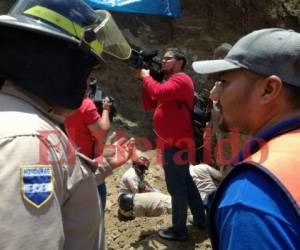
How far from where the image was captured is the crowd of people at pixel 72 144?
1266 millimetres

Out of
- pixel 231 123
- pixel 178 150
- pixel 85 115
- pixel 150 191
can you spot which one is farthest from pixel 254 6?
pixel 231 123

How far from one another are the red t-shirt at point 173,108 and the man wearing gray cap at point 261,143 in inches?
103

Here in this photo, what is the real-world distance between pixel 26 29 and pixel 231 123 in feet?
2.54

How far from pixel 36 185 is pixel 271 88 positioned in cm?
79

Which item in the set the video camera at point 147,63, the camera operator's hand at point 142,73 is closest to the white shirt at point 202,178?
the video camera at point 147,63

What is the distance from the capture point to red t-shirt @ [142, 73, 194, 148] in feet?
14.8

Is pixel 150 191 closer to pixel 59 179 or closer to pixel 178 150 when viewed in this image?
pixel 178 150

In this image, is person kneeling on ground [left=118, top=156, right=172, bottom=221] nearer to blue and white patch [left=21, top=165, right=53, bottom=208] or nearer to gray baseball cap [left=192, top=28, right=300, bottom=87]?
gray baseball cap [left=192, top=28, right=300, bottom=87]

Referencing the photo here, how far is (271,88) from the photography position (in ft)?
5.12

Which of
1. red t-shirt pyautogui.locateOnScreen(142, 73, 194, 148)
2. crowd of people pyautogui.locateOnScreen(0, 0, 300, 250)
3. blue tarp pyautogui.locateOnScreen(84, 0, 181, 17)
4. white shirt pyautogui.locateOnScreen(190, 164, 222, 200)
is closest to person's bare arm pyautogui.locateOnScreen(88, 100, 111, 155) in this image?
red t-shirt pyautogui.locateOnScreen(142, 73, 194, 148)

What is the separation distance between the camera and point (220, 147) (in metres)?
7.14

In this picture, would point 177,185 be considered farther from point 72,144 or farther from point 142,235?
point 72,144

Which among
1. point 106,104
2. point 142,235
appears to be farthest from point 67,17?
point 142,235

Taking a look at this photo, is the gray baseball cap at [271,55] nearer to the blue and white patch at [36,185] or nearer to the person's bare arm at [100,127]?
the blue and white patch at [36,185]
